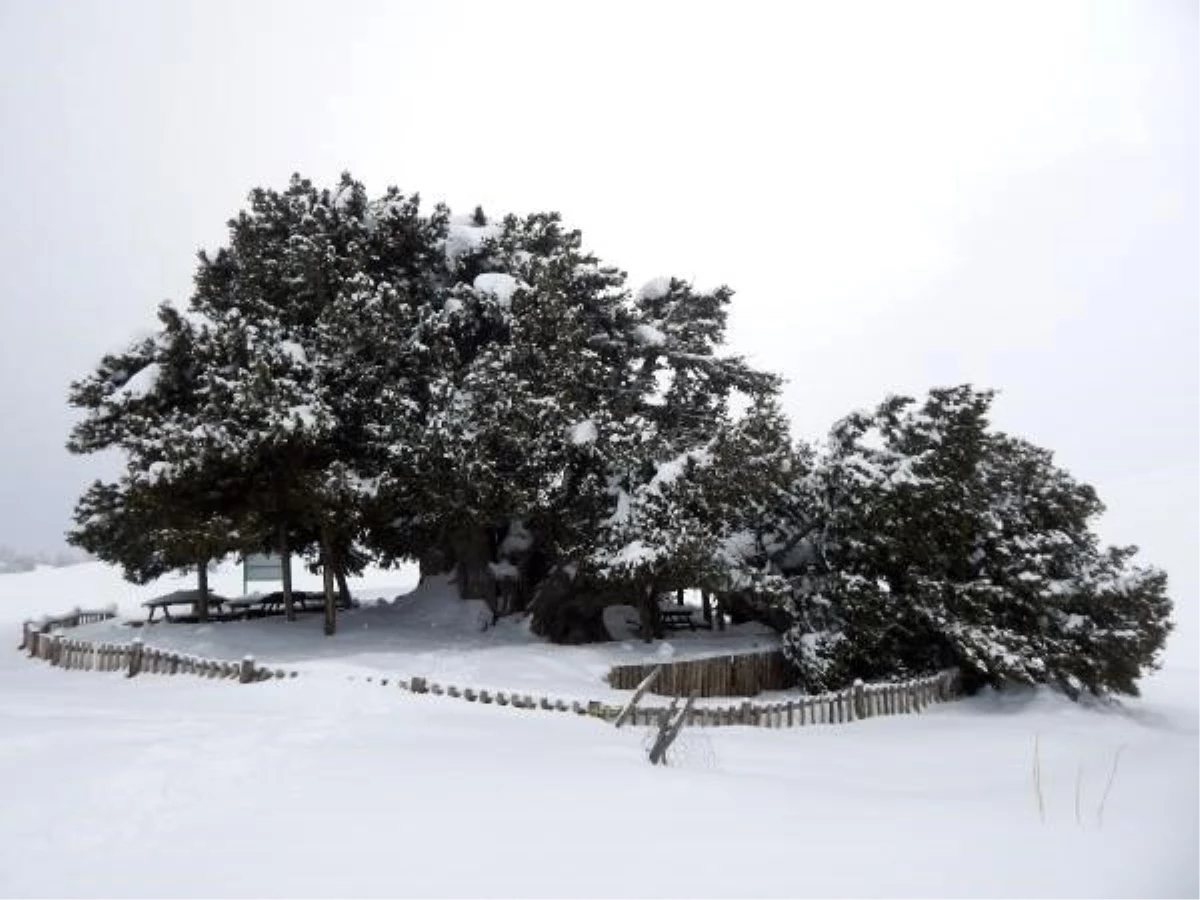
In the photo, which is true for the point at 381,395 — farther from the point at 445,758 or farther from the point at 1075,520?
the point at 1075,520

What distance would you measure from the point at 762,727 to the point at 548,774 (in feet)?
20.2

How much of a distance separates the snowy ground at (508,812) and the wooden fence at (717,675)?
5.80m

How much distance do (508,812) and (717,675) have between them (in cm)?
1281

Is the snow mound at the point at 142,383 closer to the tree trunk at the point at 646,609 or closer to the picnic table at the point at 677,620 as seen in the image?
the tree trunk at the point at 646,609

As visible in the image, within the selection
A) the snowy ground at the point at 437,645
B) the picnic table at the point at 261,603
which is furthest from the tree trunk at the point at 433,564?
the picnic table at the point at 261,603

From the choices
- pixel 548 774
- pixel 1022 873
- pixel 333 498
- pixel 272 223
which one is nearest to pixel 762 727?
pixel 548 774

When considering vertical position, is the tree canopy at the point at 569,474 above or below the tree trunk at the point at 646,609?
above

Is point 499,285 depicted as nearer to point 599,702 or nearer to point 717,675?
point 717,675

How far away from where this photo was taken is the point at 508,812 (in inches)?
266

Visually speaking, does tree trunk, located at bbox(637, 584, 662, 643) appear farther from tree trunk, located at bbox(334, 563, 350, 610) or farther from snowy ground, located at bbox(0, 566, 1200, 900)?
tree trunk, located at bbox(334, 563, 350, 610)

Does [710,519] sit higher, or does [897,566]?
[710,519]

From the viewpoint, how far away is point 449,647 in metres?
20.3

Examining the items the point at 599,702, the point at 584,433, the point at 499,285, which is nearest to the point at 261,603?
the point at 499,285

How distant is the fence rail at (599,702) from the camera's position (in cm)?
1176
